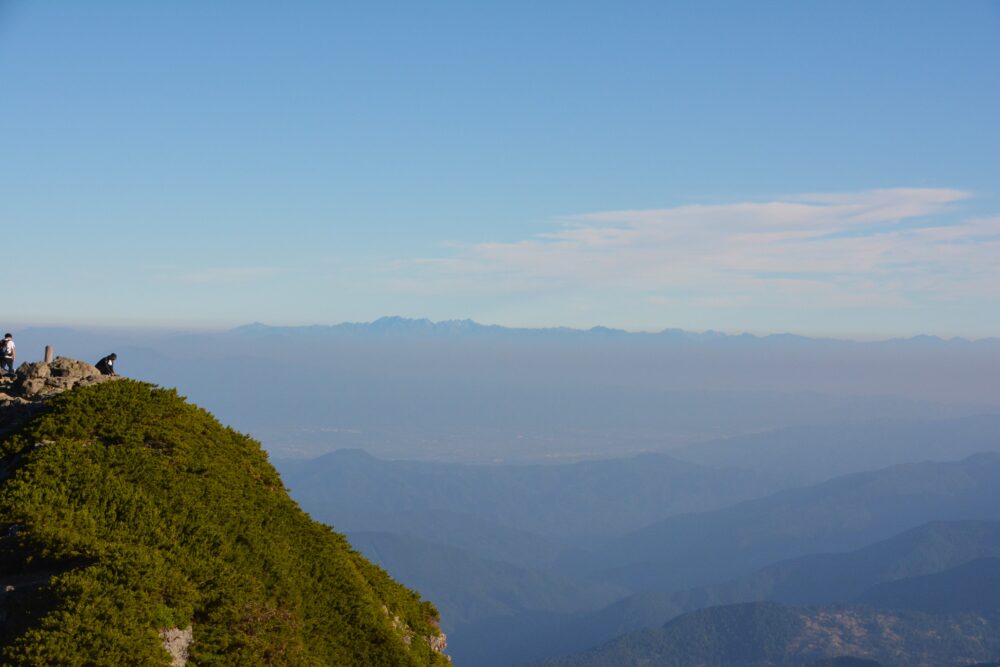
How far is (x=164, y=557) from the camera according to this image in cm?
2323

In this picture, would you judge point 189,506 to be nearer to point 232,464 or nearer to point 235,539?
point 235,539

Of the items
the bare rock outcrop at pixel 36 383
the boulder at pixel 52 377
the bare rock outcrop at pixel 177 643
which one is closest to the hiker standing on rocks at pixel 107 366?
the bare rock outcrop at pixel 36 383

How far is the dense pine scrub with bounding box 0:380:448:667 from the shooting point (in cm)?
2011

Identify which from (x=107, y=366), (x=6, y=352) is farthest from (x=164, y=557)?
(x=6, y=352)

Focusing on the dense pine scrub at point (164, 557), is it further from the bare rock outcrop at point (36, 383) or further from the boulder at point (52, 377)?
the boulder at point (52, 377)

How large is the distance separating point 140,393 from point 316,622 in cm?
1398

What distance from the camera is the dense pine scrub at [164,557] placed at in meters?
20.1

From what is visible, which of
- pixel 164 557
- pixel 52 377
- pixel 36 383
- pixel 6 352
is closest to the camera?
pixel 164 557

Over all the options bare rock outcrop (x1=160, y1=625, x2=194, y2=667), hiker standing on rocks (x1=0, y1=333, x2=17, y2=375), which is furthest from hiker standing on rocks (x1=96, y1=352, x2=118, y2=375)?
bare rock outcrop (x1=160, y1=625, x2=194, y2=667)

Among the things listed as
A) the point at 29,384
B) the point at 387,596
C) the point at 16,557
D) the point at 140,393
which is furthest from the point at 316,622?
the point at 29,384

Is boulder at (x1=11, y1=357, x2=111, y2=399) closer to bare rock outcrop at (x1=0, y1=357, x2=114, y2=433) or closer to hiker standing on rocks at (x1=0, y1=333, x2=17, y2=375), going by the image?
bare rock outcrop at (x1=0, y1=357, x2=114, y2=433)

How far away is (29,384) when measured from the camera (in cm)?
3603

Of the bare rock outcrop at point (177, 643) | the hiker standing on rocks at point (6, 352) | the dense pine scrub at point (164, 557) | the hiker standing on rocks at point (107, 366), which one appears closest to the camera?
the dense pine scrub at point (164, 557)

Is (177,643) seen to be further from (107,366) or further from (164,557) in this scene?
(107,366)
